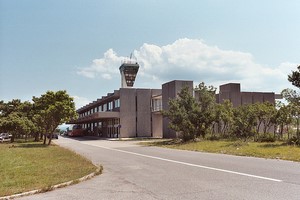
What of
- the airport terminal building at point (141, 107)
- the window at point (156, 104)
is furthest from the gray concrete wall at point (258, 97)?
the window at point (156, 104)

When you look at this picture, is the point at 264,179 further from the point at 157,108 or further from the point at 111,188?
the point at 157,108

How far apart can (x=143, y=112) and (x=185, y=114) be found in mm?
25177

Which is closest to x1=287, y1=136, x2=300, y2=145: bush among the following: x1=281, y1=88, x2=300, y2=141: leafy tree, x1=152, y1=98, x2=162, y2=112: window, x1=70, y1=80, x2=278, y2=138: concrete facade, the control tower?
x1=281, y1=88, x2=300, y2=141: leafy tree

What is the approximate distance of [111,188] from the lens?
9.41m

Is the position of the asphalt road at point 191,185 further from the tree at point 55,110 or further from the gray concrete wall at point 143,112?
the gray concrete wall at point 143,112

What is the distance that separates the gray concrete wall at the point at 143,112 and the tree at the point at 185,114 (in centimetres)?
2299

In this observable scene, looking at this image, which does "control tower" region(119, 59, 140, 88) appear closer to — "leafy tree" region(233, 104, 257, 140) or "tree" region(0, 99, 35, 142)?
"tree" region(0, 99, 35, 142)

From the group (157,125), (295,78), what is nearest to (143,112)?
(157,125)

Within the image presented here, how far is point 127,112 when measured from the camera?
56.4m

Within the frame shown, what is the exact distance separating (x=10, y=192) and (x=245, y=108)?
25.0 meters

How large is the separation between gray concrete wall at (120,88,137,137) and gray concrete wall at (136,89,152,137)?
2.31 ft

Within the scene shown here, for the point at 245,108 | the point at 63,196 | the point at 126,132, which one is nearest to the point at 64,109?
the point at 245,108

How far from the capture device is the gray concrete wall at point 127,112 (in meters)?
55.9

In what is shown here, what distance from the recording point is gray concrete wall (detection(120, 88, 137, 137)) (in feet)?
184
